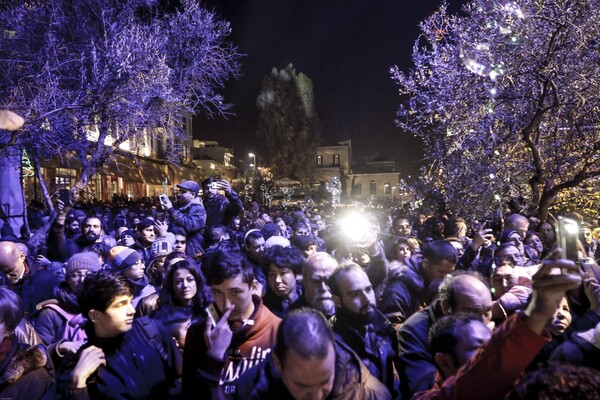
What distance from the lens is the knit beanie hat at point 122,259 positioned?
4676 millimetres

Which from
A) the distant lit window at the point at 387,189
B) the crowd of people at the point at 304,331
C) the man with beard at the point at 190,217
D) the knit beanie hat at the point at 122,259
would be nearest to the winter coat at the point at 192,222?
the man with beard at the point at 190,217

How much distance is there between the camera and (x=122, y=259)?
15.7 feet

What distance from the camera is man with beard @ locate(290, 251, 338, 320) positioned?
11.8 ft

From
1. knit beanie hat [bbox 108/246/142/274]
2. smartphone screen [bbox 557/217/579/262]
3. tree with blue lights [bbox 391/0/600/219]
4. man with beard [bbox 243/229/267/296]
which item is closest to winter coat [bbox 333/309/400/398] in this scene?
smartphone screen [bbox 557/217/579/262]

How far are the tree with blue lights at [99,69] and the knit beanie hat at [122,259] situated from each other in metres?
5.37

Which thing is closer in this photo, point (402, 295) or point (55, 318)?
point (55, 318)

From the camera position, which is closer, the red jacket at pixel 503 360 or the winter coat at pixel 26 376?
the red jacket at pixel 503 360

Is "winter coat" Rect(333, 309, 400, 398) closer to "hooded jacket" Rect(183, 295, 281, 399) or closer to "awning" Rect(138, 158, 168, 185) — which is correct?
"hooded jacket" Rect(183, 295, 281, 399)

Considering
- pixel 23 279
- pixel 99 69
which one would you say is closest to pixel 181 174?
pixel 99 69

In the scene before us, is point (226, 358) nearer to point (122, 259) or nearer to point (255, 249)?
point (122, 259)

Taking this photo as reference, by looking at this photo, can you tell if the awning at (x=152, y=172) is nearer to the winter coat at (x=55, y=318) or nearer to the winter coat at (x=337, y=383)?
the winter coat at (x=55, y=318)

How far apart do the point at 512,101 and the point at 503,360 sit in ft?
34.4

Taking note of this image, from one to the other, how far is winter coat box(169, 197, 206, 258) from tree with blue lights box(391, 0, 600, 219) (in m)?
6.79

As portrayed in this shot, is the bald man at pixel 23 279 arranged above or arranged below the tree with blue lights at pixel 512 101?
below
